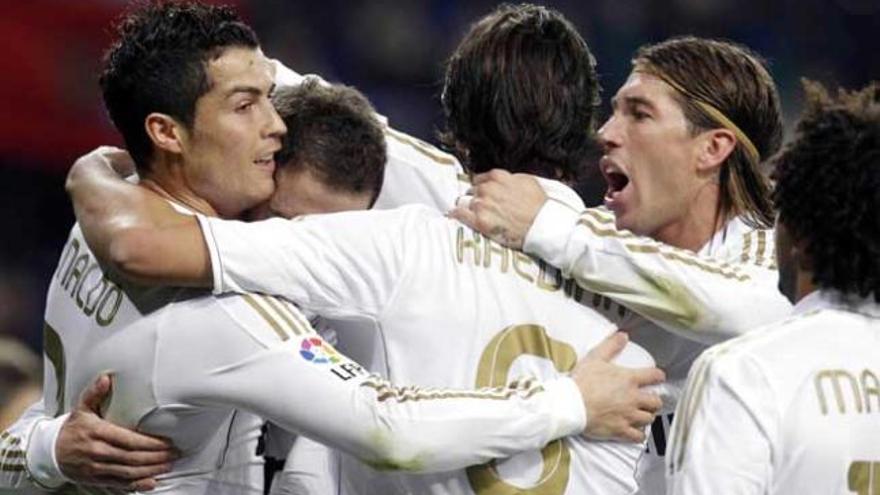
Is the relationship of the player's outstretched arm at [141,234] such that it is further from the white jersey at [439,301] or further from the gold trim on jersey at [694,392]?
the gold trim on jersey at [694,392]

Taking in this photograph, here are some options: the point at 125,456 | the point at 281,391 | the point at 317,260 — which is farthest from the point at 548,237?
the point at 125,456

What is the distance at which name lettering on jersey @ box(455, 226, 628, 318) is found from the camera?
3.52m

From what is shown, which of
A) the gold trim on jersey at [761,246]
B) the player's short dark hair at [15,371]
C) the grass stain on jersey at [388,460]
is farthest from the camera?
the player's short dark hair at [15,371]

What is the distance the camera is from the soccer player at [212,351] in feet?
11.0

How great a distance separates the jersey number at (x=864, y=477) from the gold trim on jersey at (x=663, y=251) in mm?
776

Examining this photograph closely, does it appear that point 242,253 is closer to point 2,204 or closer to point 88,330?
point 88,330

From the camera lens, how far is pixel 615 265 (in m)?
3.55

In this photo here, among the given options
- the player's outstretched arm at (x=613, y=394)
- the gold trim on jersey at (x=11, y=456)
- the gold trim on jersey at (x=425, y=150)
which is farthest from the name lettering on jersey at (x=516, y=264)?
the gold trim on jersey at (x=11, y=456)

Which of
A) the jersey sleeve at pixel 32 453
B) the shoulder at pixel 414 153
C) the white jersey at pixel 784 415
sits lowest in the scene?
the white jersey at pixel 784 415

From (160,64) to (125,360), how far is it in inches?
25.1

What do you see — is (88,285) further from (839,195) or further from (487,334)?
(839,195)

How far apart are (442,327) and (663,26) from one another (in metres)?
7.47

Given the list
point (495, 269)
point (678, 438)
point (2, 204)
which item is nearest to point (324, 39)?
point (2, 204)

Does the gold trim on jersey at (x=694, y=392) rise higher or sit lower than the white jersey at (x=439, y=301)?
lower
